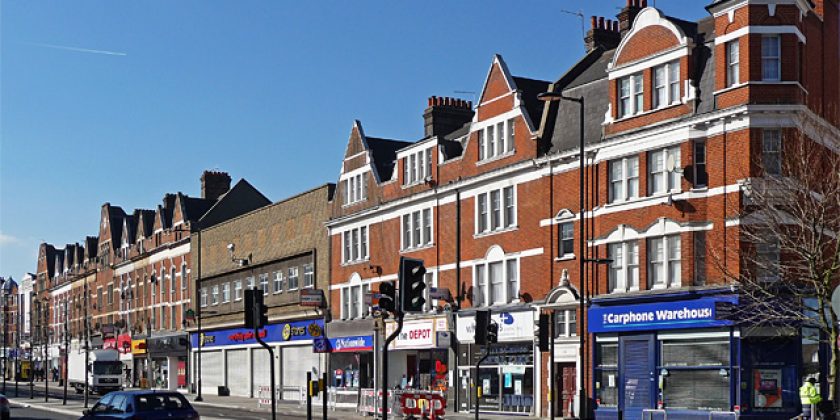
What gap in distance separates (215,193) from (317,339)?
114 feet

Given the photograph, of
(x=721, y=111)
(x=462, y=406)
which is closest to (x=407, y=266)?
(x=721, y=111)

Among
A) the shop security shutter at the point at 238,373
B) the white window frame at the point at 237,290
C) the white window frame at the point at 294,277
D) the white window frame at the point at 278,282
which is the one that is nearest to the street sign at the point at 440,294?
the white window frame at the point at 294,277

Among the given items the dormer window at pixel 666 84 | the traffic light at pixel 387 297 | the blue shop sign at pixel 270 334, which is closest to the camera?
the traffic light at pixel 387 297

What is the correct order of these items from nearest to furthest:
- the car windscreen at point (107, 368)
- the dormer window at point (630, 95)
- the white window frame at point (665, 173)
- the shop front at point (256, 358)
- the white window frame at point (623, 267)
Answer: the white window frame at point (665, 173)
the white window frame at point (623, 267)
the dormer window at point (630, 95)
the shop front at point (256, 358)
the car windscreen at point (107, 368)

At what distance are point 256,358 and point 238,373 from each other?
3.68 m

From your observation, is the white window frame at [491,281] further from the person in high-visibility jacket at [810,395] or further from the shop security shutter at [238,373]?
the shop security shutter at [238,373]

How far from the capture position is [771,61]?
36.9 meters

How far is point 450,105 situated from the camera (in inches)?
2272

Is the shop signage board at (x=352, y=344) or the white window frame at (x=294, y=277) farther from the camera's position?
the white window frame at (x=294, y=277)

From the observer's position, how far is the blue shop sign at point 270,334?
62.8m

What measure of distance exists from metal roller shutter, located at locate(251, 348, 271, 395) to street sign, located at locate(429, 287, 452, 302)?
70.0 ft

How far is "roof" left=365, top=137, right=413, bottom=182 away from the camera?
58.9 m

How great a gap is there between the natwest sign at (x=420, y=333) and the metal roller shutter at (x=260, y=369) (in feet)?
54.2

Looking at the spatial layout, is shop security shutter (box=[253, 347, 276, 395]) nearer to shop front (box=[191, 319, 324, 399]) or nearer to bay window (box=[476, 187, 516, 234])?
shop front (box=[191, 319, 324, 399])
